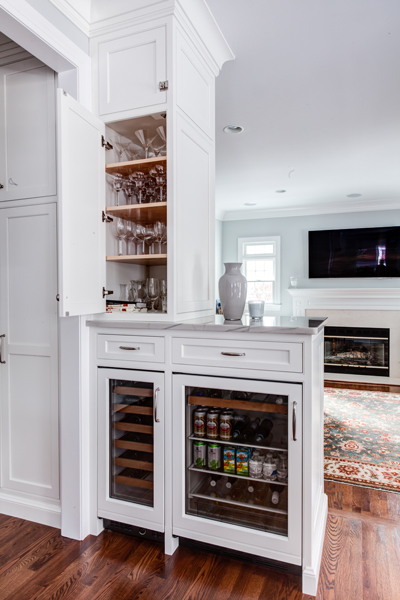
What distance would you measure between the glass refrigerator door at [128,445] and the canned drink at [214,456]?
0.24m

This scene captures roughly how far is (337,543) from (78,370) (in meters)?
1.54

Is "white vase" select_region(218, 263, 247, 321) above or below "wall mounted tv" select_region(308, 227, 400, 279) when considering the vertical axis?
below

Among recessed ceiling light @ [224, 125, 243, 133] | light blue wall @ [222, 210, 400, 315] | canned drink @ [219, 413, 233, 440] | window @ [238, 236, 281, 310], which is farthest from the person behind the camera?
window @ [238, 236, 281, 310]

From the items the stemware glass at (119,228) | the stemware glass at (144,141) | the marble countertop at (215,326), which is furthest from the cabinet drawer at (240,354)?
the stemware glass at (144,141)

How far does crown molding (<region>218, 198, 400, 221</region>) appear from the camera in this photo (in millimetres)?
6027

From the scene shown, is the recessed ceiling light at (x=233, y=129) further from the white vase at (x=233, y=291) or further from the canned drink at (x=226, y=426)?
the canned drink at (x=226, y=426)

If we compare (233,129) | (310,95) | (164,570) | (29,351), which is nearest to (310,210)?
(233,129)

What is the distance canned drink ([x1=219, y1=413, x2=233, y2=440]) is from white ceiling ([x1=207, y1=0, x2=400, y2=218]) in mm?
2010

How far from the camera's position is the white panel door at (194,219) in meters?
1.94

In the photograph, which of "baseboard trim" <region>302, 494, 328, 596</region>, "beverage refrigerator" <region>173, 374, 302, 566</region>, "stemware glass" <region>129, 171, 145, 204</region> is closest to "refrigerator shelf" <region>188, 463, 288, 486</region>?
"beverage refrigerator" <region>173, 374, 302, 566</region>

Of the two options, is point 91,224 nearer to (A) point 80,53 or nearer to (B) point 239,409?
(A) point 80,53

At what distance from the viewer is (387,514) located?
221 cm

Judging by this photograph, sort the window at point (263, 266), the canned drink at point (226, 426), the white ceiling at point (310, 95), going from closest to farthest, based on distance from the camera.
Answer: the canned drink at point (226, 426) < the white ceiling at point (310, 95) < the window at point (263, 266)

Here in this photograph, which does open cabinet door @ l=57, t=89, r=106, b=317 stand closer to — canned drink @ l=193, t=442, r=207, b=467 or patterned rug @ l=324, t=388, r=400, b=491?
canned drink @ l=193, t=442, r=207, b=467
